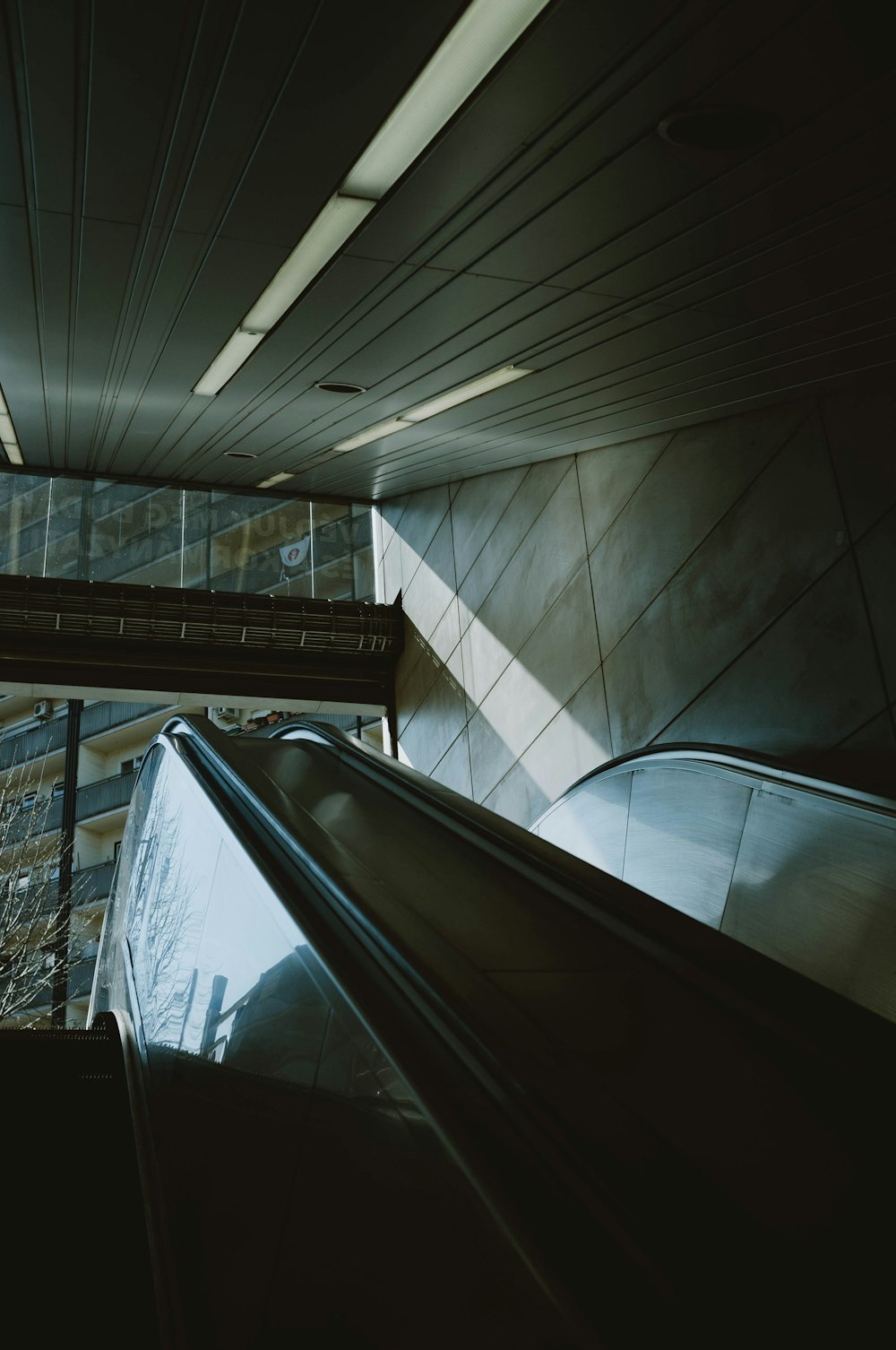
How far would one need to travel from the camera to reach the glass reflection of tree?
138 inches

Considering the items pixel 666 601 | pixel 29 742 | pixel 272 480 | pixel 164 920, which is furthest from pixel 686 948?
pixel 29 742

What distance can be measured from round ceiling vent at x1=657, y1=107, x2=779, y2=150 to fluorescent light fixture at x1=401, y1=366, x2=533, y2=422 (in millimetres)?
2986

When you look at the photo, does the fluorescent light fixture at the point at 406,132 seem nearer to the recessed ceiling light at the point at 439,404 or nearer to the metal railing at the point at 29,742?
the recessed ceiling light at the point at 439,404

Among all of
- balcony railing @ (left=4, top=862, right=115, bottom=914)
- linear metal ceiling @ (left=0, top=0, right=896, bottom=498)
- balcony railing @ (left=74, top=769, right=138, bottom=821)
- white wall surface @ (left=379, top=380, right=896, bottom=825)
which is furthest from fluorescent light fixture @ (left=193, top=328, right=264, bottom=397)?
balcony railing @ (left=74, top=769, right=138, bottom=821)

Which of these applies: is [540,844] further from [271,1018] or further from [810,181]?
[810,181]

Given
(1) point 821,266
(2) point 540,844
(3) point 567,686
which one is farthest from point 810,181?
(3) point 567,686

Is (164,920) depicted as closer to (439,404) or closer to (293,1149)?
(293,1149)

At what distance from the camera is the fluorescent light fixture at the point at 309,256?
4.89 m

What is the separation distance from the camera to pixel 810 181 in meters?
4.02

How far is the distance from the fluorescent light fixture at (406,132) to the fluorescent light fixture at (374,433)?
2.57 m

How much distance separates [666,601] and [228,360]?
348 centimetres

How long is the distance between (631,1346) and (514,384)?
6592mm

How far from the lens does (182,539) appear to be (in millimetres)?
12828

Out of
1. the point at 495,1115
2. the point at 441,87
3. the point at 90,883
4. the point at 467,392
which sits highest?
the point at 467,392
